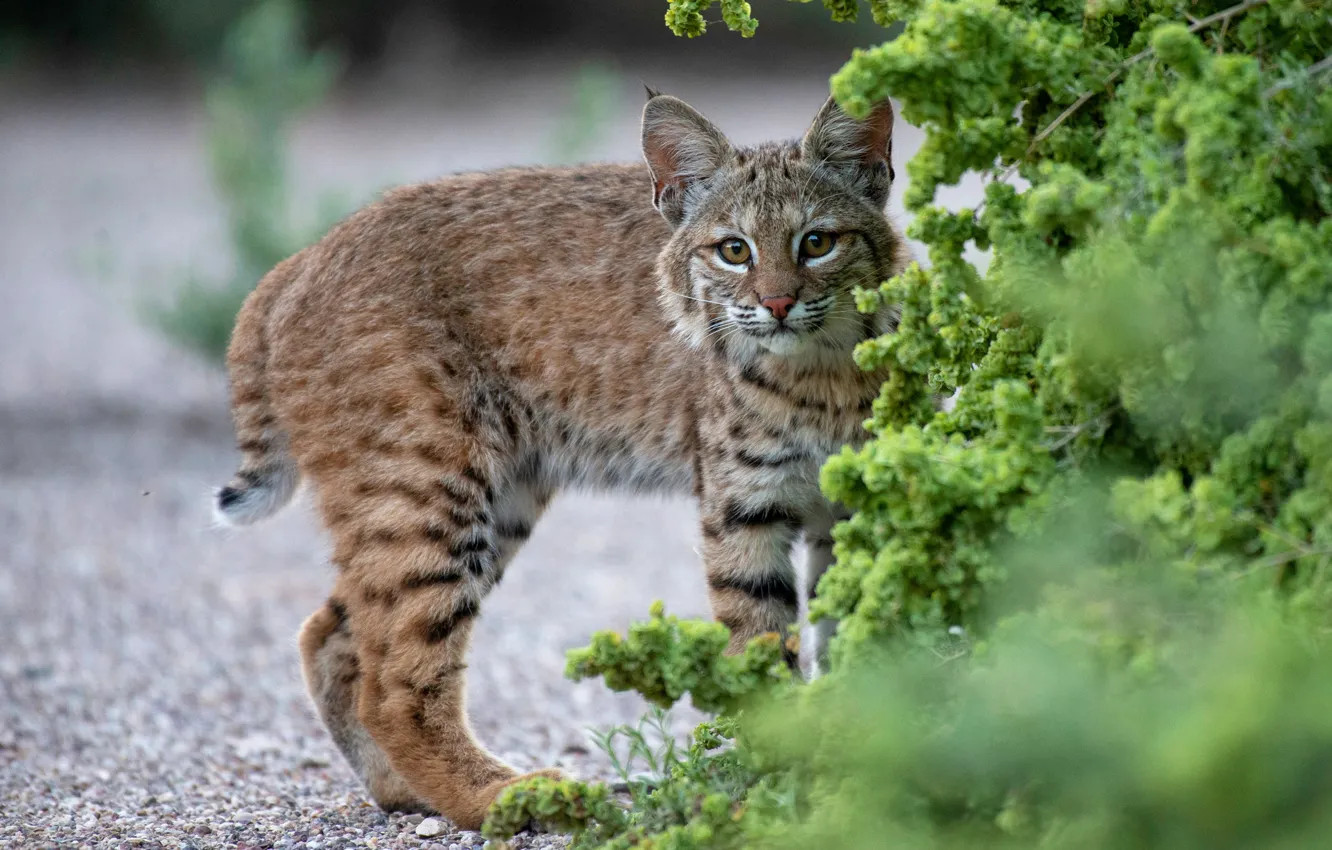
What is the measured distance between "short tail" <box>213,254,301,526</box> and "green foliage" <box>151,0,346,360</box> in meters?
4.83

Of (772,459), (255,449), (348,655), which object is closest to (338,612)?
(348,655)

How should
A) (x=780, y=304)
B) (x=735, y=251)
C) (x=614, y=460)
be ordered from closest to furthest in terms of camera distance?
(x=780, y=304) → (x=735, y=251) → (x=614, y=460)

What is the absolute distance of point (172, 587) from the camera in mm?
7160

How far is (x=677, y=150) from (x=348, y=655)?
180 cm

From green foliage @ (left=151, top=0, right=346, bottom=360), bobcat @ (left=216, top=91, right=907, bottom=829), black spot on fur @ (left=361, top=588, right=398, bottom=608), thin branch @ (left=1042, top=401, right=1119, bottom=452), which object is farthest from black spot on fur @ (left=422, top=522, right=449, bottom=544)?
green foliage @ (left=151, top=0, right=346, bottom=360)

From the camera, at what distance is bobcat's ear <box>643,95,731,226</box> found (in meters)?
4.11

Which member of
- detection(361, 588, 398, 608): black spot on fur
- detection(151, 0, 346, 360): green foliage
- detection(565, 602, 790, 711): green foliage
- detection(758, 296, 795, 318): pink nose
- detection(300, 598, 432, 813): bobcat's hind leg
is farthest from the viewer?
detection(151, 0, 346, 360): green foliage

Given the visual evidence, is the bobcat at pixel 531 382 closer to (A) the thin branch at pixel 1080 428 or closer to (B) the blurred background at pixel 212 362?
(B) the blurred background at pixel 212 362

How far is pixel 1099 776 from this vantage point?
182 centimetres

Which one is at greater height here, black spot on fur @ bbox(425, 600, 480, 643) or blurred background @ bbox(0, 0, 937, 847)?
black spot on fur @ bbox(425, 600, 480, 643)

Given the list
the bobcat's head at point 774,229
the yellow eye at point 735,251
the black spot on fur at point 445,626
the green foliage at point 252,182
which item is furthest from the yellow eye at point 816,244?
the green foliage at point 252,182

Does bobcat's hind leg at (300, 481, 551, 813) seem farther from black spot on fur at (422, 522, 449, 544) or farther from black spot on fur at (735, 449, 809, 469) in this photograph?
black spot on fur at (735, 449, 809, 469)

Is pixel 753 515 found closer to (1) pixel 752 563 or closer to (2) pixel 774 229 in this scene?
(1) pixel 752 563

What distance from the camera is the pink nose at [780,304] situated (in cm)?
383
